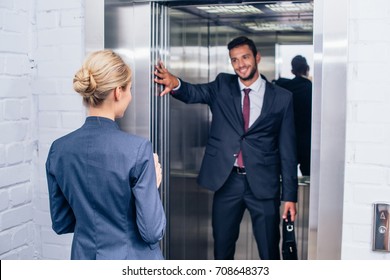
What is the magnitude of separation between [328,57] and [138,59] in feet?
3.00

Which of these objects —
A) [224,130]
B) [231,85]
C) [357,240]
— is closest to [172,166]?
[224,130]

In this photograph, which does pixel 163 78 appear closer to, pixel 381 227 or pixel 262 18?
pixel 381 227

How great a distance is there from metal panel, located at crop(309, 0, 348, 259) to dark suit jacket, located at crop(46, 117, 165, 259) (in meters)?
0.71

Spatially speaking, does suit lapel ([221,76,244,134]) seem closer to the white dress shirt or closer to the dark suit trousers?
the white dress shirt

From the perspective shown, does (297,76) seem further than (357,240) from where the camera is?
Yes

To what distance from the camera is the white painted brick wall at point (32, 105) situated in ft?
8.18

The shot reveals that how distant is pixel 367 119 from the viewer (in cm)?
212

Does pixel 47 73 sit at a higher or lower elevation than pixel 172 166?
higher

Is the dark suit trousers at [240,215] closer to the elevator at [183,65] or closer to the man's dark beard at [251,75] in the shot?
the elevator at [183,65]

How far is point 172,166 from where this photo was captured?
11.3 ft

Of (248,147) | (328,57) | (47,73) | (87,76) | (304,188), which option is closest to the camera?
(87,76)

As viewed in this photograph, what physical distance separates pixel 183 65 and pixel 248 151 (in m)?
0.73

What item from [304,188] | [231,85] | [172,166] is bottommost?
[304,188]
